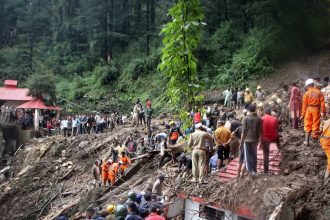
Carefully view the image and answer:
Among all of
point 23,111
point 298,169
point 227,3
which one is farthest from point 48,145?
point 227,3

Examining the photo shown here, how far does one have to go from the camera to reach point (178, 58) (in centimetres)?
959

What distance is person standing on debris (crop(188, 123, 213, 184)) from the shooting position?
418 inches

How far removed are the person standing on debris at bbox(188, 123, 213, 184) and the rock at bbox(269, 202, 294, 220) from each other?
3.58 m

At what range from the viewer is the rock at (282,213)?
277 inches

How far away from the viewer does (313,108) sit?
376 inches

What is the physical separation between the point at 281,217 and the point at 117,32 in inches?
1713

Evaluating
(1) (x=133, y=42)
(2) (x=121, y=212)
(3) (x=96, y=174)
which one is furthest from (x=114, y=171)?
(1) (x=133, y=42)

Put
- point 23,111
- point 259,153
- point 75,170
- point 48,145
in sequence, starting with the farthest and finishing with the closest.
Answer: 1. point 23,111
2. point 48,145
3. point 75,170
4. point 259,153

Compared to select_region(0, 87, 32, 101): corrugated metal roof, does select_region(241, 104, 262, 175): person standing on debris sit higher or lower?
lower

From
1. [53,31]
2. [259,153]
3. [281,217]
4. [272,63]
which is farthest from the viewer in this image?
[53,31]

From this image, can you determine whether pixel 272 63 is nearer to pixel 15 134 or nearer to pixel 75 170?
pixel 75 170

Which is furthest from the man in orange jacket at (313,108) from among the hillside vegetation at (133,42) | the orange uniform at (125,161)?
the orange uniform at (125,161)

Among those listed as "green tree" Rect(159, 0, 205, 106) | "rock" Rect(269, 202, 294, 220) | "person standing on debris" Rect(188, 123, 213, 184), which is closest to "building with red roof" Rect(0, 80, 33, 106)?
"person standing on debris" Rect(188, 123, 213, 184)

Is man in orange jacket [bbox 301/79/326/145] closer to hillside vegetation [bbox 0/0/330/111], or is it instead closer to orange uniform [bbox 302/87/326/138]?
orange uniform [bbox 302/87/326/138]
